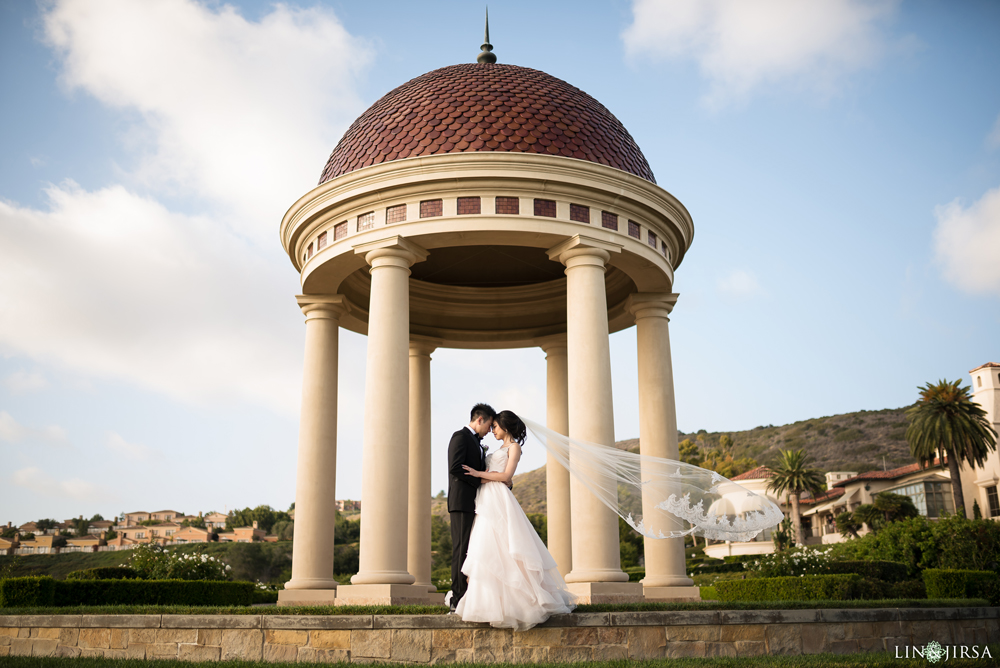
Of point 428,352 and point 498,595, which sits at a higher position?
point 428,352

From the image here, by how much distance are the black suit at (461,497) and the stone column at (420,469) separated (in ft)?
48.4

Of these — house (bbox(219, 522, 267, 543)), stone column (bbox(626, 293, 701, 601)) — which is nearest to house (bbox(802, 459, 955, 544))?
stone column (bbox(626, 293, 701, 601))

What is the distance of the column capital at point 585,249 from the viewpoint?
66.2ft

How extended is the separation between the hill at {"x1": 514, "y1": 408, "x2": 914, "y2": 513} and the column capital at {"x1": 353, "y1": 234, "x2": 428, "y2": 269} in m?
120

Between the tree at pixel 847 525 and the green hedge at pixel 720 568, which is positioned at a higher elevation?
the tree at pixel 847 525

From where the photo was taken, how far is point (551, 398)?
1129 inches

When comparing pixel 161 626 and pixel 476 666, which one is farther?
pixel 161 626

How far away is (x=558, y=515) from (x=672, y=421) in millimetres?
5516

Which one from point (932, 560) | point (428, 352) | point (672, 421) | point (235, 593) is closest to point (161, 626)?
point (235, 593)

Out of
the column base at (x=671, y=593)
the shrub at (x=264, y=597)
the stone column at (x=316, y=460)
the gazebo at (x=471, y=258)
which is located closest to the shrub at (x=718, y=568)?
the gazebo at (x=471, y=258)

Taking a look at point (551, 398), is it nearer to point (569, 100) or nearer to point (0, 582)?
point (569, 100)

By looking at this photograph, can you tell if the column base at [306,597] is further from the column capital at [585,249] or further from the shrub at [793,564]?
the shrub at [793,564]

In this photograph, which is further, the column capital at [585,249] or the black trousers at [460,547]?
the column capital at [585,249]

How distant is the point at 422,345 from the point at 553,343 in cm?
501
